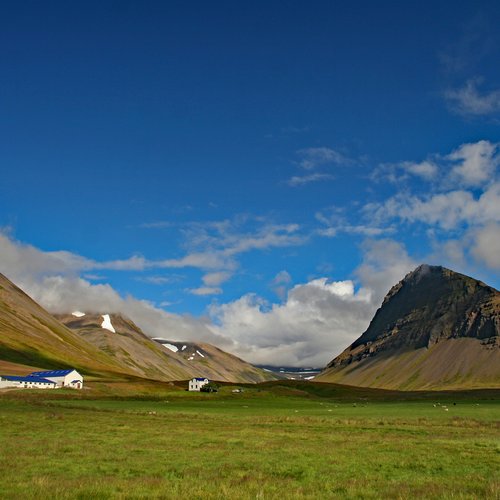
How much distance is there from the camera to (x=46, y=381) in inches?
6417

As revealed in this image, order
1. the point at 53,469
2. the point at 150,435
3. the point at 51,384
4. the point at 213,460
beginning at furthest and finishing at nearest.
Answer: the point at 51,384 → the point at 150,435 → the point at 213,460 → the point at 53,469

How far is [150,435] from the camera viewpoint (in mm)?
44500

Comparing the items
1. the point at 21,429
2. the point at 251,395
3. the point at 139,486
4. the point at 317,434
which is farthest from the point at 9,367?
the point at 139,486

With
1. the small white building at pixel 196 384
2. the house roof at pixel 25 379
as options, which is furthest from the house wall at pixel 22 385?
the small white building at pixel 196 384

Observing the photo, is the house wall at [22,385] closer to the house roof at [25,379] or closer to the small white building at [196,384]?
the house roof at [25,379]

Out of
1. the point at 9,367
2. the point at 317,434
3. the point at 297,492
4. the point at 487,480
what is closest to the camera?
the point at 297,492

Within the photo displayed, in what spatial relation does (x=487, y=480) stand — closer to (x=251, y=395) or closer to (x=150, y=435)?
(x=150, y=435)

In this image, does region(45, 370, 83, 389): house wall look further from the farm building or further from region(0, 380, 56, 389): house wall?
region(0, 380, 56, 389): house wall

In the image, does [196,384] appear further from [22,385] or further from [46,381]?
[22,385]

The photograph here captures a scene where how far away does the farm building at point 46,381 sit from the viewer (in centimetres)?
15650

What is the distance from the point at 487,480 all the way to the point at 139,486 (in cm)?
1666

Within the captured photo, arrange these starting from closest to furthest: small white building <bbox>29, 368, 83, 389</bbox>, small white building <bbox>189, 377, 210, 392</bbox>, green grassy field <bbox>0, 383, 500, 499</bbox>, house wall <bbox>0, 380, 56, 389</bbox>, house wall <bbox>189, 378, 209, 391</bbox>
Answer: green grassy field <bbox>0, 383, 500, 499</bbox>
house wall <bbox>0, 380, 56, 389</bbox>
small white building <bbox>29, 368, 83, 389</bbox>
house wall <bbox>189, 378, 209, 391</bbox>
small white building <bbox>189, 377, 210, 392</bbox>

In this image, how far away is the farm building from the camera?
6161 inches

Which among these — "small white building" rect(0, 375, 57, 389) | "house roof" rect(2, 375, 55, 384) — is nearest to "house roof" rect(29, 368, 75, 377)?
"house roof" rect(2, 375, 55, 384)
